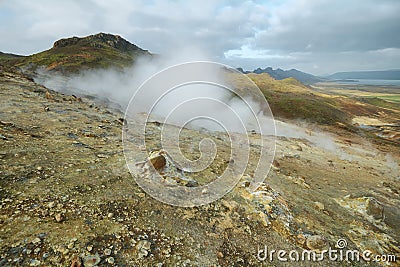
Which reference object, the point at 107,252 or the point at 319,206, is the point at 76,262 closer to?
the point at 107,252

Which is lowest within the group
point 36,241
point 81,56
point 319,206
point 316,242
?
point 319,206

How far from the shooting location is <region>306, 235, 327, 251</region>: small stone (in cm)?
658

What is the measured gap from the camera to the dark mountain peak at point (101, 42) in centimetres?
9750

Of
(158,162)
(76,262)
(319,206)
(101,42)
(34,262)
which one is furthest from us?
(101,42)

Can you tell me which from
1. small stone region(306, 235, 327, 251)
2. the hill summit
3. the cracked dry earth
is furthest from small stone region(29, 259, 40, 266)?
the hill summit

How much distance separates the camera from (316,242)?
6684mm
